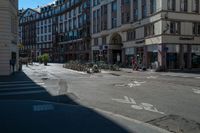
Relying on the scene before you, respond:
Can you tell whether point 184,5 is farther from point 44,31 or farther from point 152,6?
point 44,31

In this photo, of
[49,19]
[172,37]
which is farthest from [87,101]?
[49,19]

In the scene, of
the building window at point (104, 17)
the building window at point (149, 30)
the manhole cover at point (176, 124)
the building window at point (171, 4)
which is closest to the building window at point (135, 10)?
the building window at point (149, 30)

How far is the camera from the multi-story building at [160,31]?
38.2m

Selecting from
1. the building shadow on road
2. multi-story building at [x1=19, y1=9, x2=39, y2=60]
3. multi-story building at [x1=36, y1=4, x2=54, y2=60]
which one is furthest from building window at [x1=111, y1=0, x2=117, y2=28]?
multi-story building at [x1=19, y1=9, x2=39, y2=60]

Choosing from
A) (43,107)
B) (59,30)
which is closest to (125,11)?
(43,107)

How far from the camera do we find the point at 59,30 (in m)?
96.1

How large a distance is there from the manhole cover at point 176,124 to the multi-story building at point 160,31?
30.1m

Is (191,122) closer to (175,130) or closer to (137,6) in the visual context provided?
(175,130)

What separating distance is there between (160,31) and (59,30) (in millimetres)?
62238

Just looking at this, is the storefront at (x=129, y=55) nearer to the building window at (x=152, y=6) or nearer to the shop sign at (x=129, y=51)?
the shop sign at (x=129, y=51)

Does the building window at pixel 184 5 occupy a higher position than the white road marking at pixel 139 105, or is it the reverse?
the building window at pixel 184 5

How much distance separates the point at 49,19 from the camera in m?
104

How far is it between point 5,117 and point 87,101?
393cm

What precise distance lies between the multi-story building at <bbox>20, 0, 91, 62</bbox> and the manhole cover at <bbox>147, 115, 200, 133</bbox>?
2538 inches
